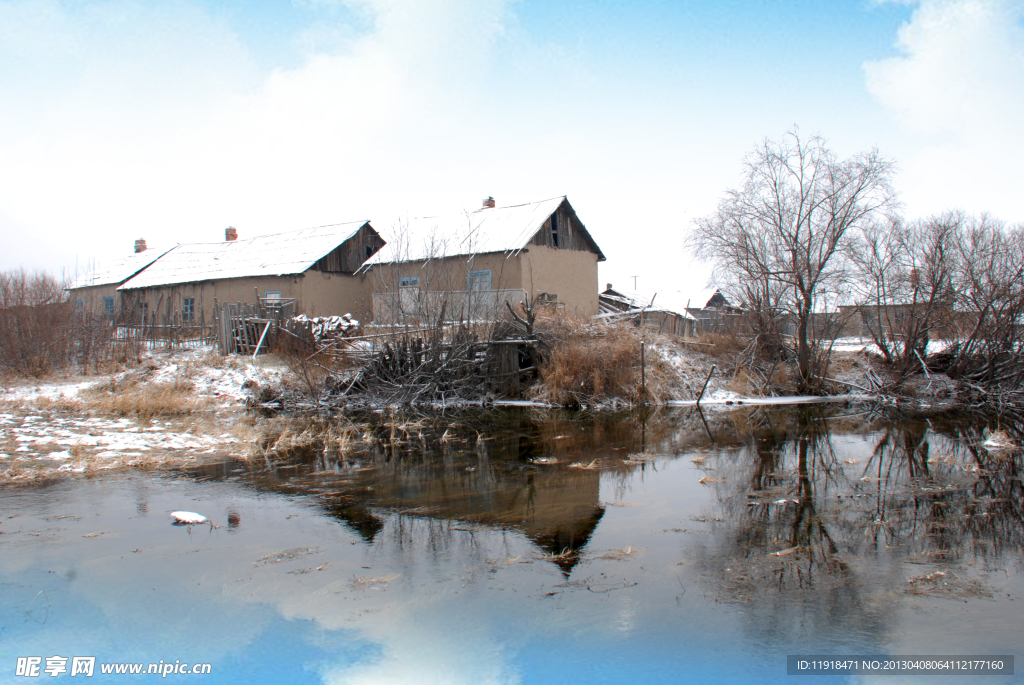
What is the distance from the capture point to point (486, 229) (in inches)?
1101

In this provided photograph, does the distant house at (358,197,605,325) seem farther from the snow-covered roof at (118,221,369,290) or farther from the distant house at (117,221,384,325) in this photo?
the snow-covered roof at (118,221,369,290)

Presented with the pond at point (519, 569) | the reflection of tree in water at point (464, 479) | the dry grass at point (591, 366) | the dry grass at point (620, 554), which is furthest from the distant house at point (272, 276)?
the dry grass at point (620, 554)

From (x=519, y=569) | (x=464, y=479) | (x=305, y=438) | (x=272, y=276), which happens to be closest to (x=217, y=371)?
(x=305, y=438)

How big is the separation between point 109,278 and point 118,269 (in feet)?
2.94

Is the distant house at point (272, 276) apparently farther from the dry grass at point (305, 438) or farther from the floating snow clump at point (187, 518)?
the floating snow clump at point (187, 518)

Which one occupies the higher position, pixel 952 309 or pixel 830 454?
pixel 952 309

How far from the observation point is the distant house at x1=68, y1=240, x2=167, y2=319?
3591 centimetres

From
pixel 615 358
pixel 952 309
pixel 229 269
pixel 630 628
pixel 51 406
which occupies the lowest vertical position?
pixel 630 628

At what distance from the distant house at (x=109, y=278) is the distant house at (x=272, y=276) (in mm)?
2049

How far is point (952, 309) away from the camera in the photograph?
21297 mm

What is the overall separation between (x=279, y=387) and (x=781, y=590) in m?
15.7

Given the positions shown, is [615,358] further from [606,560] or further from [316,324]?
[606,560]

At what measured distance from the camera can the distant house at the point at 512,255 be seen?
22.7 meters

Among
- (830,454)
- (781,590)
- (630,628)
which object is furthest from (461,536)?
(830,454)
